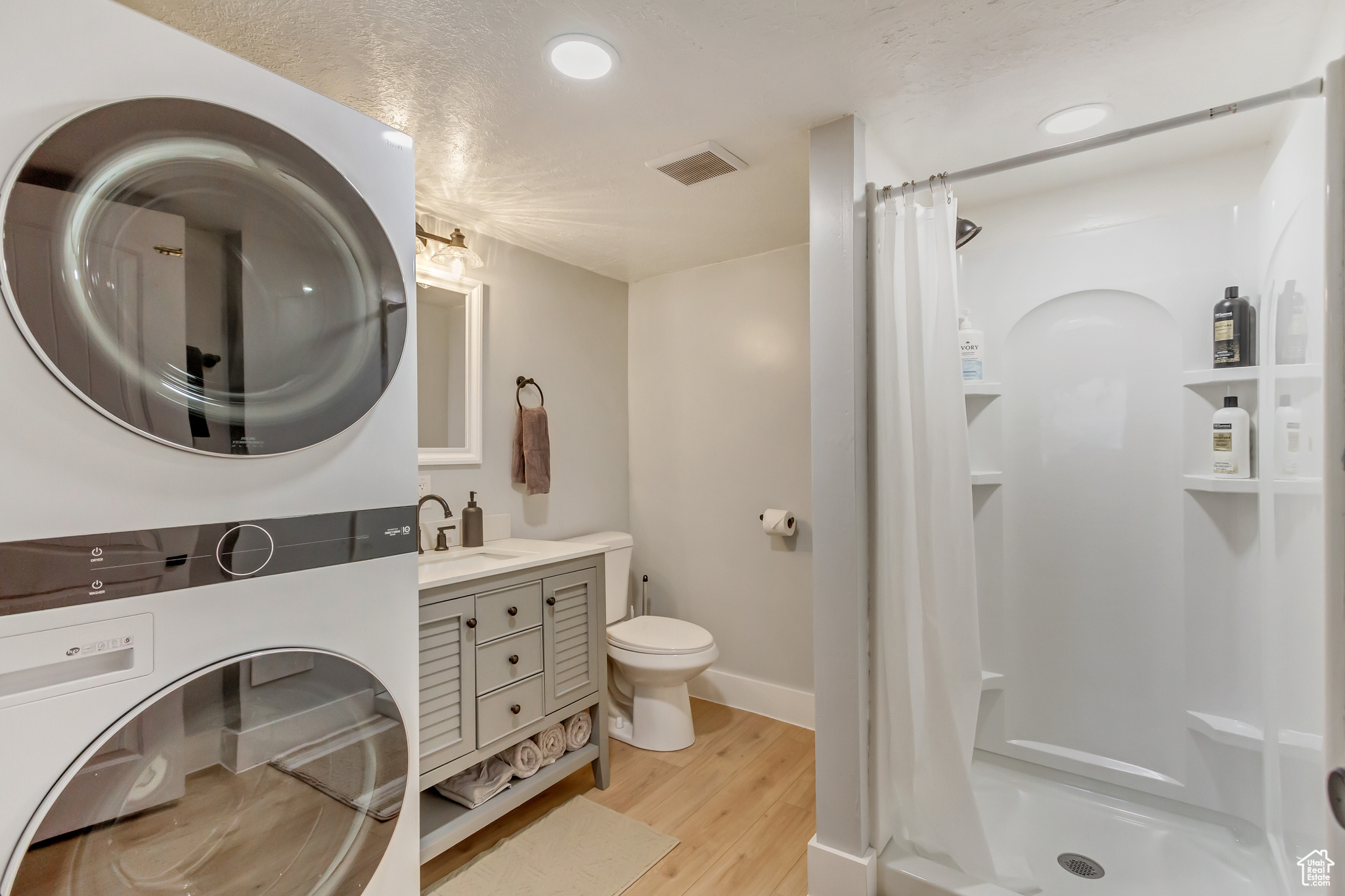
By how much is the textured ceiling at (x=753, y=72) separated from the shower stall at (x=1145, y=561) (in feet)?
0.99

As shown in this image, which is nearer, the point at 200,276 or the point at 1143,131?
the point at 200,276

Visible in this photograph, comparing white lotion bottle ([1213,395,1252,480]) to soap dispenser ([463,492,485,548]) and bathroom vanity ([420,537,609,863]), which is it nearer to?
bathroom vanity ([420,537,609,863])

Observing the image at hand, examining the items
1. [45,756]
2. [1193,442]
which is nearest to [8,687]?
[45,756]

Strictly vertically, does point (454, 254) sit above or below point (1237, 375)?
above

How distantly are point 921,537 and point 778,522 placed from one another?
3.55 feet

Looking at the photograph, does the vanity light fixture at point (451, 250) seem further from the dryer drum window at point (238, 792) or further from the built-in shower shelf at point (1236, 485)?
the built-in shower shelf at point (1236, 485)

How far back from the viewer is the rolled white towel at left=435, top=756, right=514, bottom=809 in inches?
77.0

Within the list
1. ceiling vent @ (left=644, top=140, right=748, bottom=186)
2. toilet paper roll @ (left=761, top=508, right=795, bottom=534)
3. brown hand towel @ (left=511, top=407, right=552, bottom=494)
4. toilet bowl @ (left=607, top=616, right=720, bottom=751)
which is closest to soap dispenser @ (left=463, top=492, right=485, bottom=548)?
brown hand towel @ (left=511, top=407, right=552, bottom=494)

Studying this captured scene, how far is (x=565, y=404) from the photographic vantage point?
306cm

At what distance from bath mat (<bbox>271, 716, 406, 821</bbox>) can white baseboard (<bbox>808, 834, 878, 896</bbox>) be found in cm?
119

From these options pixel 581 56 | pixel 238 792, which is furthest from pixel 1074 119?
pixel 238 792

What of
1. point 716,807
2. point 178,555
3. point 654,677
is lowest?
point 716,807

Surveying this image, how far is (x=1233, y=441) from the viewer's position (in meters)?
1.92

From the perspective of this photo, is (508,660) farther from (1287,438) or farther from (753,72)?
(1287,438)
